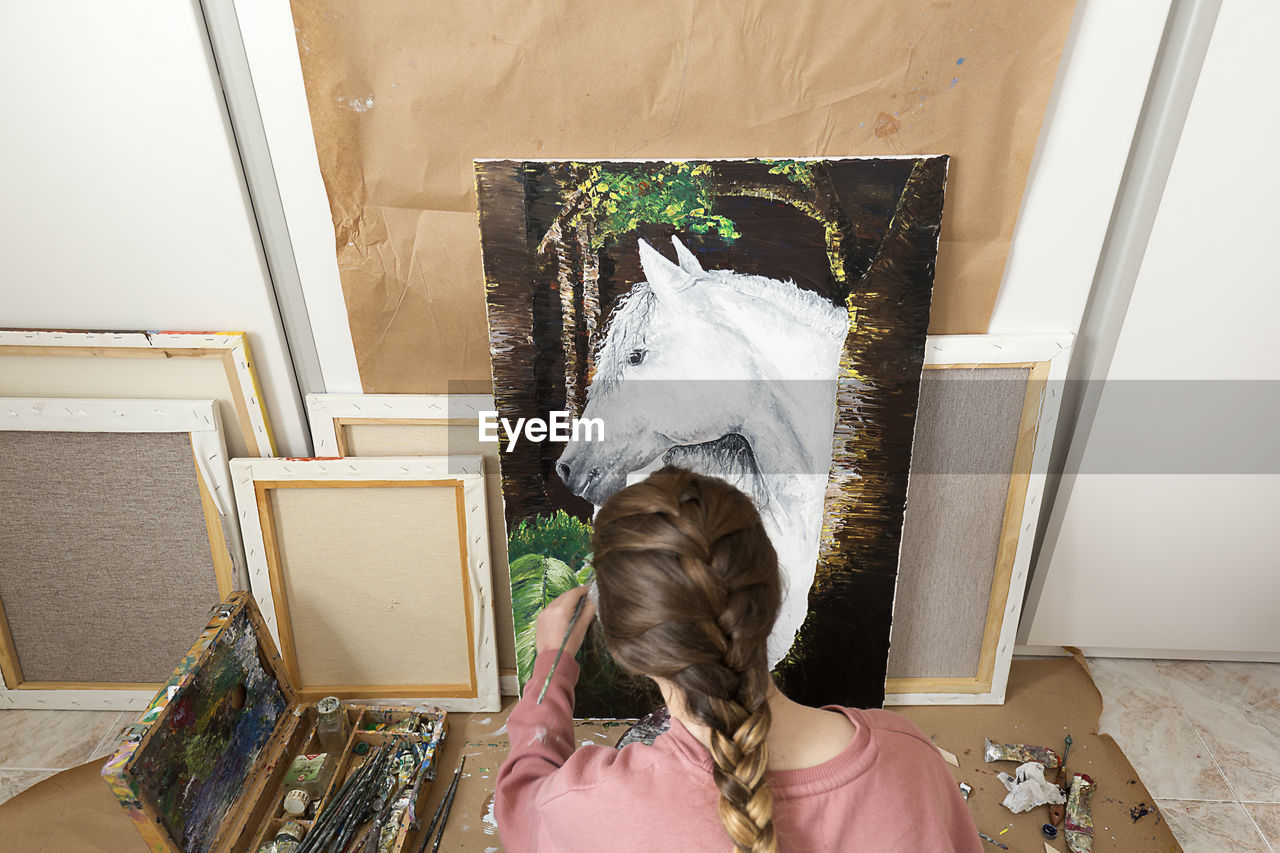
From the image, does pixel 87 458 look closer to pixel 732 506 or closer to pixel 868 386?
pixel 732 506

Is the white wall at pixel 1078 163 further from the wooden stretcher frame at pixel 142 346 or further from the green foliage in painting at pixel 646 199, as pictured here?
the wooden stretcher frame at pixel 142 346

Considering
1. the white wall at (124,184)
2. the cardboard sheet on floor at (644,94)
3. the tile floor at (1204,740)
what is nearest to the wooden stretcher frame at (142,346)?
the white wall at (124,184)

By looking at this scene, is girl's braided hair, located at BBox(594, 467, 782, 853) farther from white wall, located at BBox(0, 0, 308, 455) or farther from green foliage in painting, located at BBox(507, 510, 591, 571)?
white wall, located at BBox(0, 0, 308, 455)

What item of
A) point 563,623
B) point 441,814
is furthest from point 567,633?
point 441,814

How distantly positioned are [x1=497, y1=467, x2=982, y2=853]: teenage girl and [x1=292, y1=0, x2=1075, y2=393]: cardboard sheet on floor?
2.15 feet

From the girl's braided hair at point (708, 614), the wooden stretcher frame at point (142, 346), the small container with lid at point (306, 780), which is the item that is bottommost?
the small container with lid at point (306, 780)

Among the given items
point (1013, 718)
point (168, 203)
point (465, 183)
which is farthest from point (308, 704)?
point (1013, 718)

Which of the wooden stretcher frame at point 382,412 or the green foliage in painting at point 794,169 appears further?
the wooden stretcher frame at point 382,412

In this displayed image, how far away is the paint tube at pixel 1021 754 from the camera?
60.3 inches

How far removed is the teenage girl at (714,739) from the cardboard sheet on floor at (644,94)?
656 mm

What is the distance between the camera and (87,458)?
1.46 m

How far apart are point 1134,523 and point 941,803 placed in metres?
1.01

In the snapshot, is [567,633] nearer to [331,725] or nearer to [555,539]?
[555,539]

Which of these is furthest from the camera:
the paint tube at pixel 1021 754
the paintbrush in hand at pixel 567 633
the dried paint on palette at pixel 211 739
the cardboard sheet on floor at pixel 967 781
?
the paint tube at pixel 1021 754
